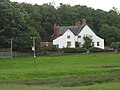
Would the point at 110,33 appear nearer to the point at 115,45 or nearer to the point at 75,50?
the point at 115,45

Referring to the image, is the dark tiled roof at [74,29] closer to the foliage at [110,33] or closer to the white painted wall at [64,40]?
the white painted wall at [64,40]

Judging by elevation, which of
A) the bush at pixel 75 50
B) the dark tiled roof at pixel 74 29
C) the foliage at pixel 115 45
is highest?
the dark tiled roof at pixel 74 29

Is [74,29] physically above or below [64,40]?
above

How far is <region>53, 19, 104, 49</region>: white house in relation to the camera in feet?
335

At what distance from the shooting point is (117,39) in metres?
108

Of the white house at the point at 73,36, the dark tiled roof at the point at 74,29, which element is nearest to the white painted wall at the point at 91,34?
the white house at the point at 73,36

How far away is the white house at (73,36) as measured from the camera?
10225 cm

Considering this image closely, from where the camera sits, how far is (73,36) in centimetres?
10319

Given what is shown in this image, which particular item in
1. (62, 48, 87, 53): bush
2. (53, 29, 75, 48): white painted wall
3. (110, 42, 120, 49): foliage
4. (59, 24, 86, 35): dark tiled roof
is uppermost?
(59, 24, 86, 35): dark tiled roof

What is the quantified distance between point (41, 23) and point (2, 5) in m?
29.6

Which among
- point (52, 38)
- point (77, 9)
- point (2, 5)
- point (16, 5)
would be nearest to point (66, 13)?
point (77, 9)

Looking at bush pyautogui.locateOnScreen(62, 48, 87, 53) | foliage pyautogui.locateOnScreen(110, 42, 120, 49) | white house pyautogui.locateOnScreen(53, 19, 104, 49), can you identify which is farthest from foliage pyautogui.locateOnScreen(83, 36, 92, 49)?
bush pyautogui.locateOnScreen(62, 48, 87, 53)

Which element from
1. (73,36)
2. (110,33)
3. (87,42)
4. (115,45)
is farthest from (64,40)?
(110,33)

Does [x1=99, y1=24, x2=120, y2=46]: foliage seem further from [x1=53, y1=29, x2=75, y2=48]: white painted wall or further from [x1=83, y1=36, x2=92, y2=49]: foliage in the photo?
[x1=53, y1=29, x2=75, y2=48]: white painted wall
